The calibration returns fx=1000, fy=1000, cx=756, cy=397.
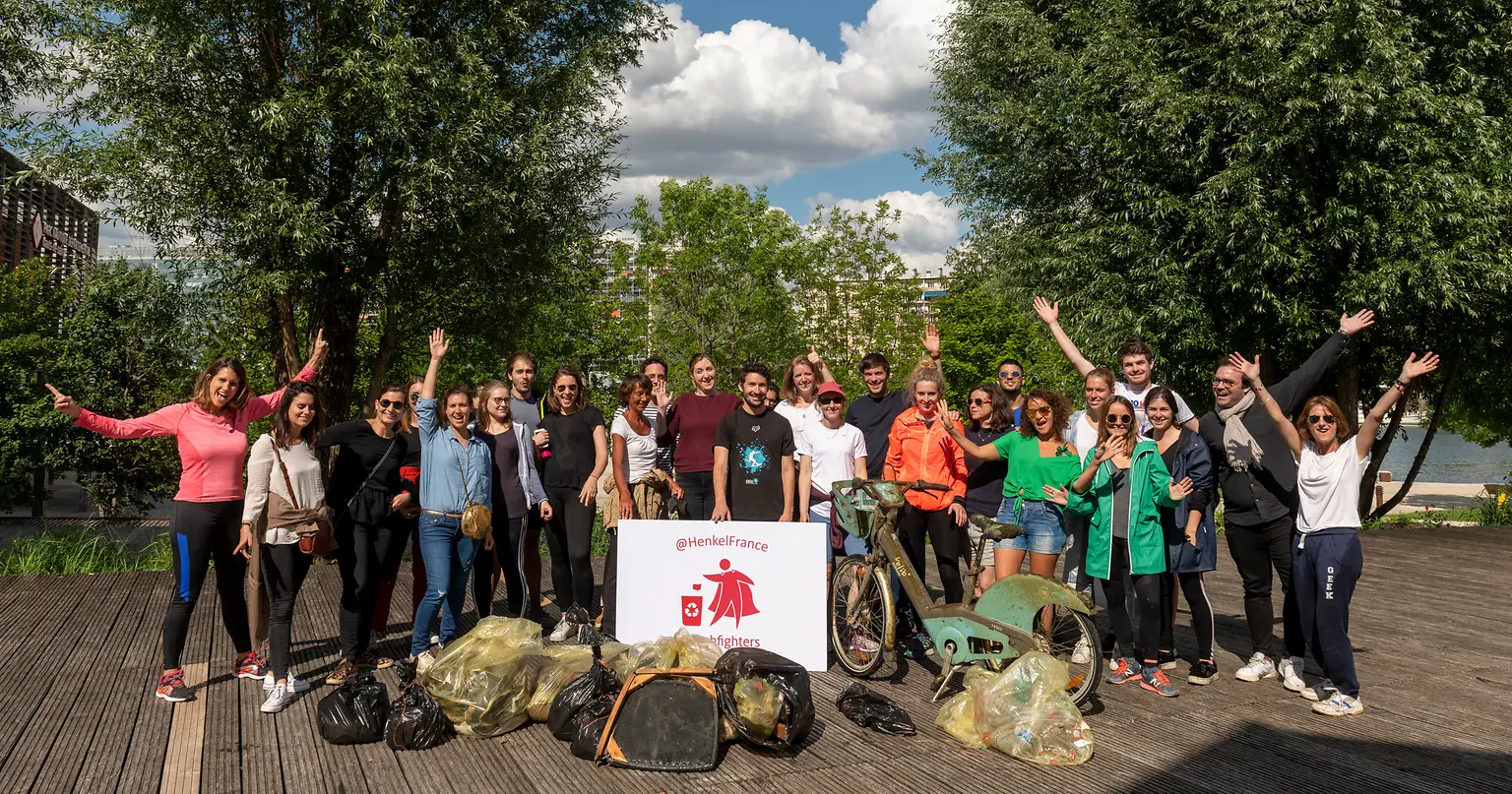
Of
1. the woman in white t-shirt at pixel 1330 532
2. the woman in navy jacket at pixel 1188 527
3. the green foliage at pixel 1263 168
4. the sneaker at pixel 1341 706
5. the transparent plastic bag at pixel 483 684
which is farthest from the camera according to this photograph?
the green foliage at pixel 1263 168

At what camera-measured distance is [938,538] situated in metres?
6.19

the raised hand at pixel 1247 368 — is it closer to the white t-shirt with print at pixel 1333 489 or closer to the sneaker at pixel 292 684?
the white t-shirt with print at pixel 1333 489

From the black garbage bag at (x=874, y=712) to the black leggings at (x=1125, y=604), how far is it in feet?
4.80

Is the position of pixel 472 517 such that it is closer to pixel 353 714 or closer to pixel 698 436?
pixel 353 714

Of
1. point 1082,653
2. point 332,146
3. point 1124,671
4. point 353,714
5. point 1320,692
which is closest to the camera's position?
point 353,714

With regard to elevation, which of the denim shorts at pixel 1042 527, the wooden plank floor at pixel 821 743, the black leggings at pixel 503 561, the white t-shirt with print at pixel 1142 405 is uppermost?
the white t-shirt with print at pixel 1142 405

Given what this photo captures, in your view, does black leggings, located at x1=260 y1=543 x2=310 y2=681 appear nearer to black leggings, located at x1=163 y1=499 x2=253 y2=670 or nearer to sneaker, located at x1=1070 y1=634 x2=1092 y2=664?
black leggings, located at x1=163 y1=499 x2=253 y2=670

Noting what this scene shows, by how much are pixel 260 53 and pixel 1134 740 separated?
11.9m

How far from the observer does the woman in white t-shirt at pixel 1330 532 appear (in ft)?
16.7

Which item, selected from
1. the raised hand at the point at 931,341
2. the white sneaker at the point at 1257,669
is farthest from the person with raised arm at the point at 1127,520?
the raised hand at the point at 931,341

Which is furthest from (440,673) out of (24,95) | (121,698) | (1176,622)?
(24,95)

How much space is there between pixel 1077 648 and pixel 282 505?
4317 millimetres

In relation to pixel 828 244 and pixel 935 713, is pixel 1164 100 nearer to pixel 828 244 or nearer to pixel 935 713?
pixel 935 713

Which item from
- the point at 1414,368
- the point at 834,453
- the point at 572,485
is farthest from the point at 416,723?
the point at 1414,368
